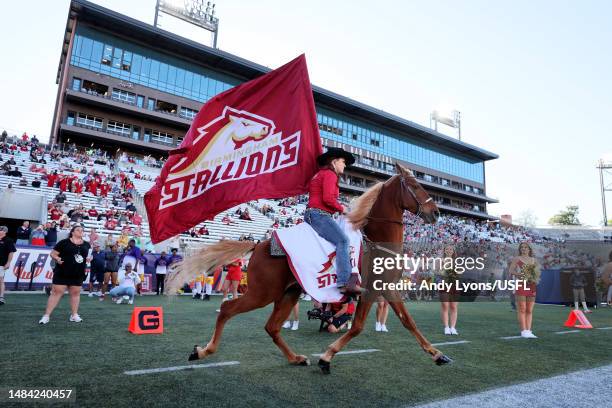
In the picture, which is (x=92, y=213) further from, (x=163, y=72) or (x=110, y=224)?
(x=163, y=72)

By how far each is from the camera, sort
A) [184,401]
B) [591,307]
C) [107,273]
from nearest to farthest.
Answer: [184,401] → [107,273] → [591,307]

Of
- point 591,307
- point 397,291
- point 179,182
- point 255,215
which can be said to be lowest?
point 591,307

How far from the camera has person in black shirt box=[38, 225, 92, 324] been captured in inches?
295

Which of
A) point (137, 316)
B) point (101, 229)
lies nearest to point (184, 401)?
point (137, 316)

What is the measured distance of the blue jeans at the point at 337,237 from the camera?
4363 millimetres

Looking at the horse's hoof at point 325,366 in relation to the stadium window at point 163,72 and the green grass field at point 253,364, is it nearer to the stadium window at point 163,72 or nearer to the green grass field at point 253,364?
the green grass field at point 253,364

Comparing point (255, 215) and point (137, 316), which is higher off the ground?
point (255, 215)

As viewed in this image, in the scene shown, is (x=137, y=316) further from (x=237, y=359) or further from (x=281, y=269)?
(x=281, y=269)

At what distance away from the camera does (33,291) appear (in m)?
13.5

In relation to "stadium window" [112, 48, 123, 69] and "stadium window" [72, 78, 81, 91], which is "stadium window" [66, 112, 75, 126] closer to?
"stadium window" [72, 78, 81, 91]

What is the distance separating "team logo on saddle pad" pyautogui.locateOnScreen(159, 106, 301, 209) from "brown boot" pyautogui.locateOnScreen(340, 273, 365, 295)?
1970mm

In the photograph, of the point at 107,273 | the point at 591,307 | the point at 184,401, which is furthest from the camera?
the point at 591,307

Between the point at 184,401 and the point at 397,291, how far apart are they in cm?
269

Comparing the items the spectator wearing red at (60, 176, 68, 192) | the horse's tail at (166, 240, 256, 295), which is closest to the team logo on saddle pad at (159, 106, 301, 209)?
the horse's tail at (166, 240, 256, 295)
